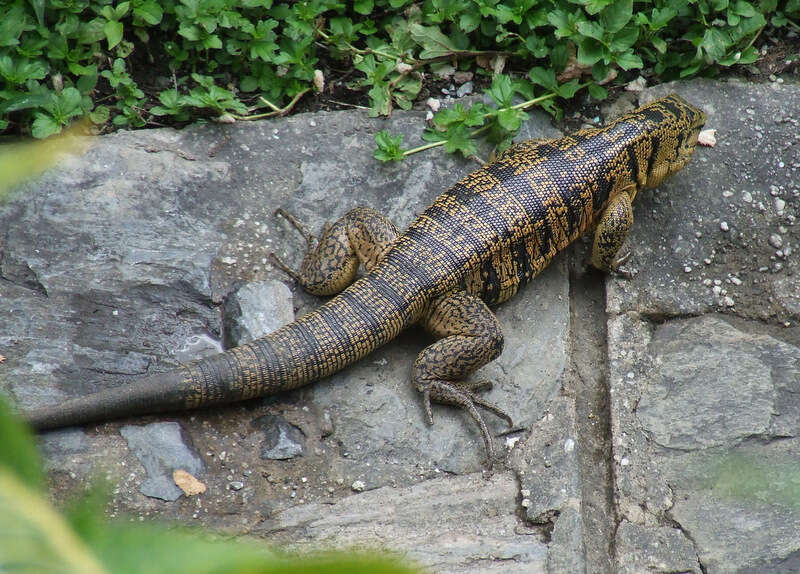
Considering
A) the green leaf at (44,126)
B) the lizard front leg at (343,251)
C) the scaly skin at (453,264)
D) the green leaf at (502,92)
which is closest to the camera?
the scaly skin at (453,264)

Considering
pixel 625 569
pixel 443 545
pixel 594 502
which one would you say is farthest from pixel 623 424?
pixel 443 545

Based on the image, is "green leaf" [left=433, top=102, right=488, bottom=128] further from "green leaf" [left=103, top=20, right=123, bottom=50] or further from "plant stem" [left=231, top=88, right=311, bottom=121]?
"green leaf" [left=103, top=20, right=123, bottom=50]

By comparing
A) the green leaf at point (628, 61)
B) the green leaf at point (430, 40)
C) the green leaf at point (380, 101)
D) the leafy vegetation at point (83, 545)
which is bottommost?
the green leaf at point (380, 101)

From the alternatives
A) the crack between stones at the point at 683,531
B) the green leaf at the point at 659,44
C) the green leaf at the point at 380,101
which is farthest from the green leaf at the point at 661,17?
the crack between stones at the point at 683,531

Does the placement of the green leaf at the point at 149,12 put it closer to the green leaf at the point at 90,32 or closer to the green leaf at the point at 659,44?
the green leaf at the point at 90,32

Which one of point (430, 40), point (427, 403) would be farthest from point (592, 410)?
point (430, 40)

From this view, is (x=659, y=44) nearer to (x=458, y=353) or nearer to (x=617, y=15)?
(x=617, y=15)

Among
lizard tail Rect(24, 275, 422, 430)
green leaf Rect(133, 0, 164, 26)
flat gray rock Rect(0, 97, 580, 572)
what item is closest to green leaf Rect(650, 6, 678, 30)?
flat gray rock Rect(0, 97, 580, 572)
